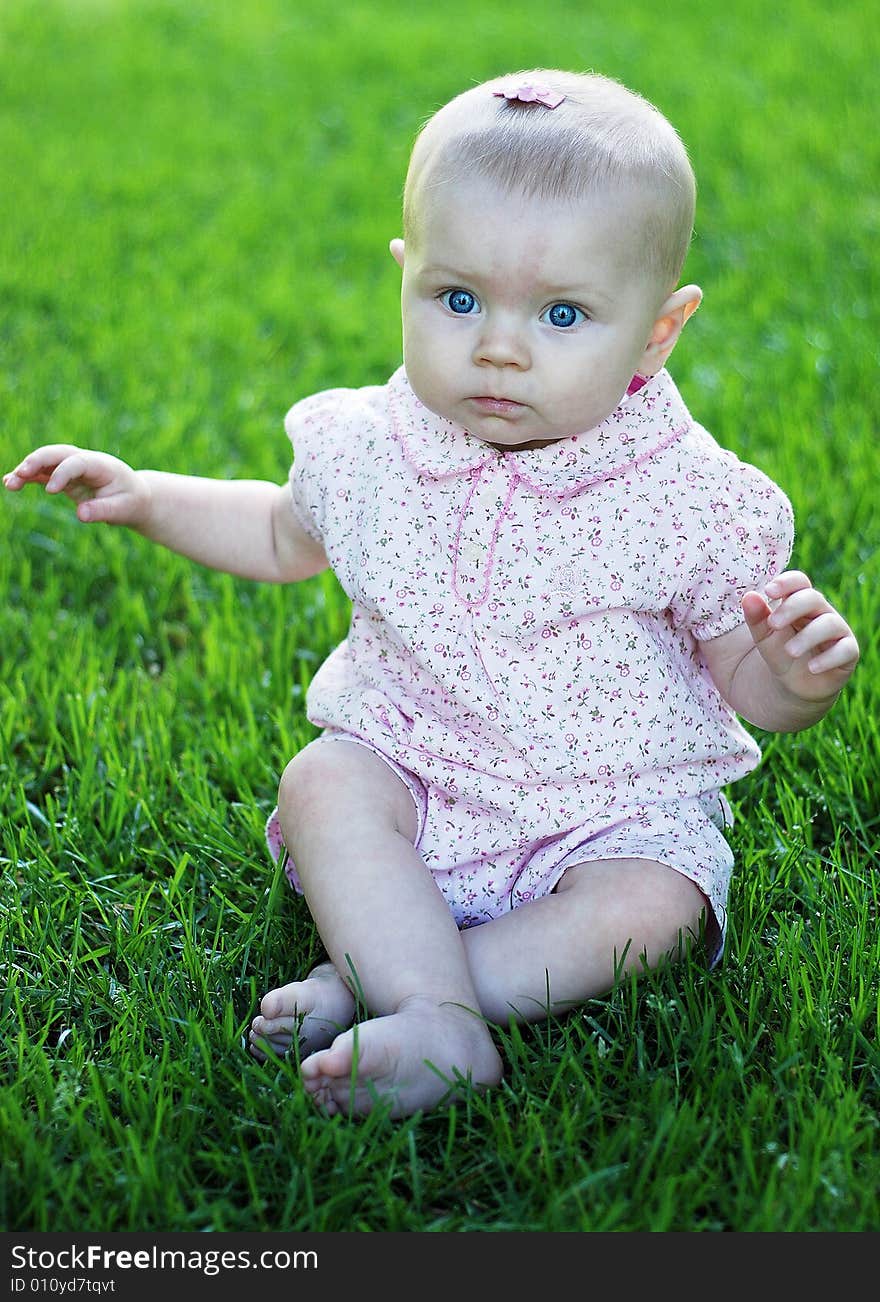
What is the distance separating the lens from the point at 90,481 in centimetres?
211

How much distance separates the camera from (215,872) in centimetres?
216

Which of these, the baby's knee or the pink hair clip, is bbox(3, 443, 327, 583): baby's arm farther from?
the pink hair clip

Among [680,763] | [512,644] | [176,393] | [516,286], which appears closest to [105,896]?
[512,644]

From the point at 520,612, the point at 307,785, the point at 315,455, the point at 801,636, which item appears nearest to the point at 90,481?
the point at 315,455

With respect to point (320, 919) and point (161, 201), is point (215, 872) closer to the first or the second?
point (320, 919)

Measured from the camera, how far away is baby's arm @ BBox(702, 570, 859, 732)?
1.75 metres

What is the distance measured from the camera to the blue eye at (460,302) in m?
1.82

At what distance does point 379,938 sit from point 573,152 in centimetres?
95

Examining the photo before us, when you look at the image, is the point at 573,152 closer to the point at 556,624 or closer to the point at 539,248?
the point at 539,248

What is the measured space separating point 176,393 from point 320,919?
6.95 ft

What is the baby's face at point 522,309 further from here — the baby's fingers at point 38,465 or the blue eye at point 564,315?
the baby's fingers at point 38,465

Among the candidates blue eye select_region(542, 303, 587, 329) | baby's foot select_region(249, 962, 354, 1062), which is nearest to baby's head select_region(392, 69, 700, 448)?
blue eye select_region(542, 303, 587, 329)

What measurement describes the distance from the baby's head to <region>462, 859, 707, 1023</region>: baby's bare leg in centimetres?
57

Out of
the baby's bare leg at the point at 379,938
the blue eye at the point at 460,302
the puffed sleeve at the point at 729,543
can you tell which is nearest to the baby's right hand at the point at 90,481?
the baby's bare leg at the point at 379,938
